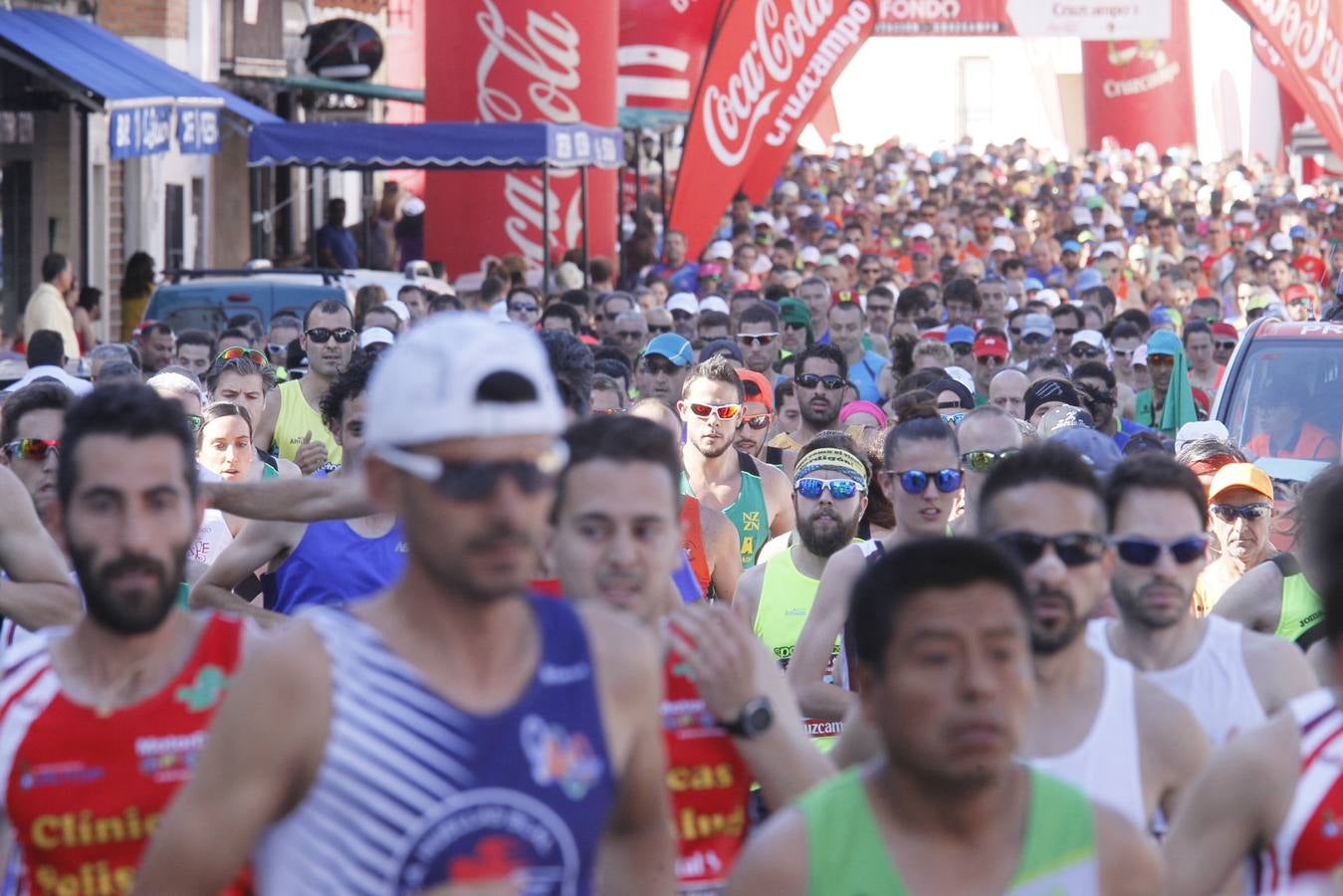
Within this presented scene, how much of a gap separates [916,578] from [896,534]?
3.71 m

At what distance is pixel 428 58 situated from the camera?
26781 millimetres

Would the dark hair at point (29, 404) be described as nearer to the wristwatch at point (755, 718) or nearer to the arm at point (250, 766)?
the wristwatch at point (755, 718)

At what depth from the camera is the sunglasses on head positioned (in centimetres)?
950

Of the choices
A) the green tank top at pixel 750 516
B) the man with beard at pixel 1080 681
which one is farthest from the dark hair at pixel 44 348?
the man with beard at pixel 1080 681

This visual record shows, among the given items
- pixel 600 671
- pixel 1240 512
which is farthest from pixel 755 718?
pixel 1240 512

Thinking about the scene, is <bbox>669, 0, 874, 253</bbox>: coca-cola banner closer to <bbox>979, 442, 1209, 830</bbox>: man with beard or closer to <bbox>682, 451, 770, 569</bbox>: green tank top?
<bbox>682, 451, 770, 569</bbox>: green tank top

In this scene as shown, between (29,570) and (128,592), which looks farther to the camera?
(29,570)

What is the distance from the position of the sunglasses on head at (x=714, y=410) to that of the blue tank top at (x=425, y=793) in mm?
6334

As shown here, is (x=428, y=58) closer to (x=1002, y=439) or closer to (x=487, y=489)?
(x=1002, y=439)

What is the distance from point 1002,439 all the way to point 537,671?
4558mm

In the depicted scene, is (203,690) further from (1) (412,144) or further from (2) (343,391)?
(1) (412,144)

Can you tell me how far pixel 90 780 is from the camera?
401cm

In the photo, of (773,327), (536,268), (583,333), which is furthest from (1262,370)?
(536,268)

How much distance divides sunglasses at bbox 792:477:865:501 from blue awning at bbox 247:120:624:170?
44.1 feet
